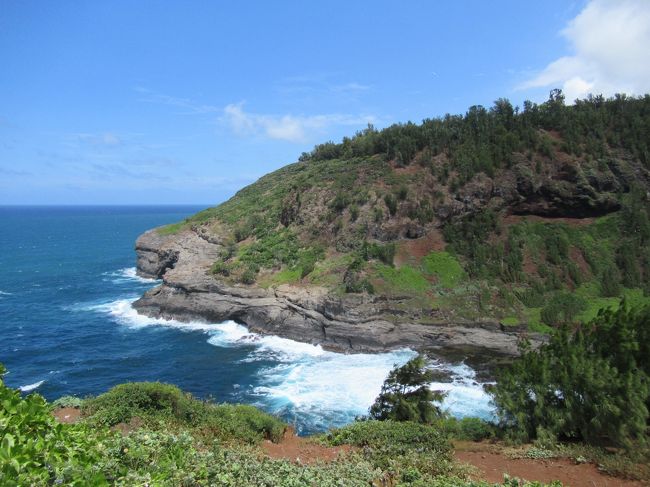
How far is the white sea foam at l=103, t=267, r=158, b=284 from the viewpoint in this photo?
2827 inches

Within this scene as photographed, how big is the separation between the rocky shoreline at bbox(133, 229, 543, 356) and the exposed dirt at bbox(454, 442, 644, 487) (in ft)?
82.7

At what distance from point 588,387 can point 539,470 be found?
14.6ft

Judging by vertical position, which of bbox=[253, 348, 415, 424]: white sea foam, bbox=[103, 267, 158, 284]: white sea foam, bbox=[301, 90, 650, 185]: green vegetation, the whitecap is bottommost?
bbox=[253, 348, 415, 424]: white sea foam

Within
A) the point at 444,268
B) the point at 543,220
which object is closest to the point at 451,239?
the point at 444,268

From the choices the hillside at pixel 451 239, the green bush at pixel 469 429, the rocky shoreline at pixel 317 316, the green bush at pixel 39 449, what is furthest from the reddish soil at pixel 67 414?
the hillside at pixel 451 239

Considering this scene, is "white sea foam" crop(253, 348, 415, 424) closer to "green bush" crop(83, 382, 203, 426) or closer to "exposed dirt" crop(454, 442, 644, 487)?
"exposed dirt" crop(454, 442, 644, 487)

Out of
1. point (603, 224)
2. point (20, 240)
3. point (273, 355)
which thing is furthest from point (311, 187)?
point (20, 240)

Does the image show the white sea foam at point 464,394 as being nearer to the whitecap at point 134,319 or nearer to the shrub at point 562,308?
the shrub at point 562,308

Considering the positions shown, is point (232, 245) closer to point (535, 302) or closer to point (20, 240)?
point (535, 302)

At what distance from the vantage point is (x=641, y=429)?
16.6 metres

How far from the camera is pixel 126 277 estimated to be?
75.0 m

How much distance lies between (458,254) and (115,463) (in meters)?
49.6

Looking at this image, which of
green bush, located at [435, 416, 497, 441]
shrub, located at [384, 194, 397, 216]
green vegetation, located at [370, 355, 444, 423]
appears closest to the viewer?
green bush, located at [435, 416, 497, 441]

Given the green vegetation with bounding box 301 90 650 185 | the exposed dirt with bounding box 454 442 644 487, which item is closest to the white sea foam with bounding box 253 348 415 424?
the exposed dirt with bounding box 454 442 644 487
